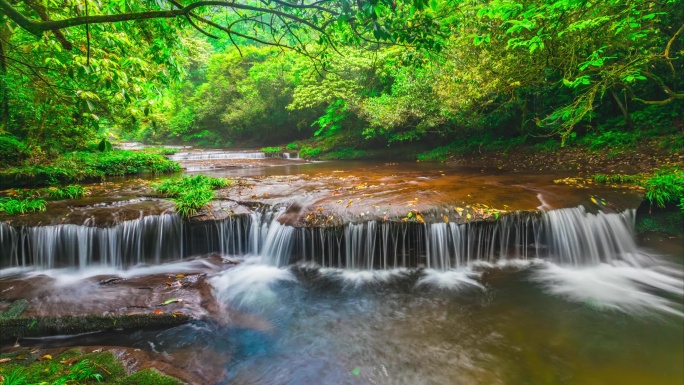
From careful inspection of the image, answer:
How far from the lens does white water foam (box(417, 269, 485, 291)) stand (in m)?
6.10

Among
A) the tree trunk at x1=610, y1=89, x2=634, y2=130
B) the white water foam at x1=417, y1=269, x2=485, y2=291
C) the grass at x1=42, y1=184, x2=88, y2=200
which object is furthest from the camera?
the tree trunk at x1=610, y1=89, x2=634, y2=130

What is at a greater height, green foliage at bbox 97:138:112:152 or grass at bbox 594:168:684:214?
green foliage at bbox 97:138:112:152

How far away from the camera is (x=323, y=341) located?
475cm

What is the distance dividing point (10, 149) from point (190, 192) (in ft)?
21.9

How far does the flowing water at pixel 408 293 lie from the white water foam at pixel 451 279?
40 mm

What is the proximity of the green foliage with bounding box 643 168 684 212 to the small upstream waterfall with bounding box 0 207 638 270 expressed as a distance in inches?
27.1

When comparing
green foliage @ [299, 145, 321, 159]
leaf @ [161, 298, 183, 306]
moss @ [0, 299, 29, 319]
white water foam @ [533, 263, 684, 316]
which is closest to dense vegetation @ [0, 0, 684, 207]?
green foliage @ [299, 145, 321, 159]

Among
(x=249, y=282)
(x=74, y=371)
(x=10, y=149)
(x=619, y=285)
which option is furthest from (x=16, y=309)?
(x=619, y=285)

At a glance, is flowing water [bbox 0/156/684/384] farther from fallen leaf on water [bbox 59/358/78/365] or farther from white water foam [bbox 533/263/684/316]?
fallen leaf on water [bbox 59/358/78/365]

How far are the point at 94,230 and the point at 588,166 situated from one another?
1423cm

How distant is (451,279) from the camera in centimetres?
640

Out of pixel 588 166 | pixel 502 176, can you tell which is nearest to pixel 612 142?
pixel 588 166

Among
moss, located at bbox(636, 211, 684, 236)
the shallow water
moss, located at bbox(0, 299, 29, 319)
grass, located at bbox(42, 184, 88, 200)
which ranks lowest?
the shallow water

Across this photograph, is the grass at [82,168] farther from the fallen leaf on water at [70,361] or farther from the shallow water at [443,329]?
the fallen leaf on water at [70,361]
